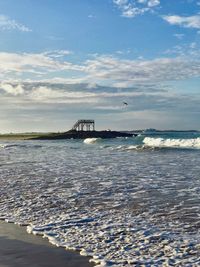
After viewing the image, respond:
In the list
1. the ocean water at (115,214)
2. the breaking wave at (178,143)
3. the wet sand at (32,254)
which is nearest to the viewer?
the wet sand at (32,254)

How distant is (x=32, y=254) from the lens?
7621 millimetres

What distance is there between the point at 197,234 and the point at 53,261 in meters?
3.25

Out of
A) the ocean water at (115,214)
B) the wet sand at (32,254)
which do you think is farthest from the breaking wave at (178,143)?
the wet sand at (32,254)

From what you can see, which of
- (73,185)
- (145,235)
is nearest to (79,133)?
(73,185)

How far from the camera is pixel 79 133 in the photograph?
115438mm

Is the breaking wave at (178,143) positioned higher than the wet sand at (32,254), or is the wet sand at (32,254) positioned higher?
the breaking wave at (178,143)

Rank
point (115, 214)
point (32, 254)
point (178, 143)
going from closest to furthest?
point (32, 254) < point (115, 214) < point (178, 143)

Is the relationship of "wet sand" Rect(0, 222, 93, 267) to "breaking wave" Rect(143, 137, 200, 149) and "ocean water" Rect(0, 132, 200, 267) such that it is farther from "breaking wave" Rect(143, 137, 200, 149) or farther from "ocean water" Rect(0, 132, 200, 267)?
"breaking wave" Rect(143, 137, 200, 149)

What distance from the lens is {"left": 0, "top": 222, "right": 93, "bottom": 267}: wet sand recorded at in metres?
Answer: 7.12

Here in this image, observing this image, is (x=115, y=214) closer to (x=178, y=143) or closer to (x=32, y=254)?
(x=32, y=254)

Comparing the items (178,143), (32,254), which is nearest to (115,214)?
(32,254)

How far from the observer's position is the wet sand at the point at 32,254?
7.12 metres

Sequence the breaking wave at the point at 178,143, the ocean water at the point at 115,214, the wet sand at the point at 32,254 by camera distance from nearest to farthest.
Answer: the wet sand at the point at 32,254 < the ocean water at the point at 115,214 < the breaking wave at the point at 178,143

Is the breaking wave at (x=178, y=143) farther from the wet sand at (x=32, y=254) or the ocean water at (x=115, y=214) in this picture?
the wet sand at (x=32, y=254)
